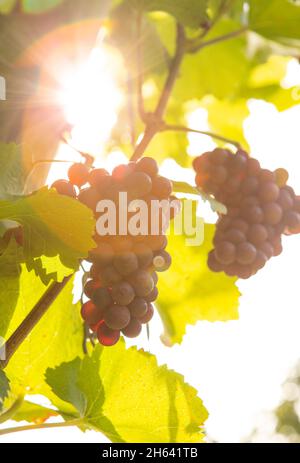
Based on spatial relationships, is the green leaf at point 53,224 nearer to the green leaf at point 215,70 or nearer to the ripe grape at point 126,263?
the ripe grape at point 126,263

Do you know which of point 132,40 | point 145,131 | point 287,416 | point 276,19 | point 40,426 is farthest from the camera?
point 287,416

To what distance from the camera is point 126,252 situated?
110cm

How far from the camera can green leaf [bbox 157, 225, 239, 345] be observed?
1.76m

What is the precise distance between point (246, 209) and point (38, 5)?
62cm

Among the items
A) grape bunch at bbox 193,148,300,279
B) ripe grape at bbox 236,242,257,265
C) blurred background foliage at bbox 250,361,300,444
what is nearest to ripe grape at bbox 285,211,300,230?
grape bunch at bbox 193,148,300,279

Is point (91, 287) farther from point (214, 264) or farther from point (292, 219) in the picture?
point (292, 219)

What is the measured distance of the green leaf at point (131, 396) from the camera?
4.51 ft

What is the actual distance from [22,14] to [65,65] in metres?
0.14

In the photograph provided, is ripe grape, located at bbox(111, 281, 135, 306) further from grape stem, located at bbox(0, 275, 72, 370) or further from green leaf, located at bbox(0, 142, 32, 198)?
green leaf, located at bbox(0, 142, 32, 198)

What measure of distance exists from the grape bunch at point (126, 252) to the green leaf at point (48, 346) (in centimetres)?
26

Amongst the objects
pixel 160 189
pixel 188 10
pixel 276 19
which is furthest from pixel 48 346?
pixel 276 19
